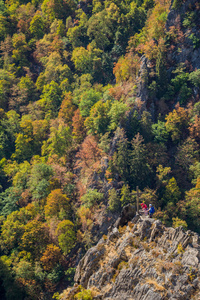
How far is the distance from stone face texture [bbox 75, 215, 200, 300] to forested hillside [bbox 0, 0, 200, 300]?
3480 centimetres

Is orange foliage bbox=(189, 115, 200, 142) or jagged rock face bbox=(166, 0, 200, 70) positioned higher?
jagged rock face bbox=(166, 0, 200, 70)

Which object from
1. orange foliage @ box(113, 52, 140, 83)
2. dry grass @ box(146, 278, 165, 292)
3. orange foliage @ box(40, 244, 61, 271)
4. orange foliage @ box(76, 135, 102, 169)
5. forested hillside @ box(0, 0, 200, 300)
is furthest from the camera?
orange foliage @ box(113, 52, 140, 83)

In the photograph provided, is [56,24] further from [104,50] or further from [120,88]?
[120,88]

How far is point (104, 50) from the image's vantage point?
103500mm

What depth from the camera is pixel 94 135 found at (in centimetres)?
8100

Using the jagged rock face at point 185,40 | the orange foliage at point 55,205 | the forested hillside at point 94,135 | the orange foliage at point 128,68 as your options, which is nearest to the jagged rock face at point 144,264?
the forested hillside at point 94,135

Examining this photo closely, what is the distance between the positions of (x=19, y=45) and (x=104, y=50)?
31061mm

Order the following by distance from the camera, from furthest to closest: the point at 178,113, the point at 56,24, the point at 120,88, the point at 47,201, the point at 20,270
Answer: the point at 56,24 → the point at 120,88 → the point at 178,113 → the point at 47,201 → the point at 20,270

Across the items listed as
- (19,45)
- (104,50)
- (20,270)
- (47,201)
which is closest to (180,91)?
(104,50)

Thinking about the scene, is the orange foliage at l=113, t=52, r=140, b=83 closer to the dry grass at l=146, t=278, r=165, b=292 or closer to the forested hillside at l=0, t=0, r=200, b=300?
the forested hillside at l=0, t=0, r=200, b=300

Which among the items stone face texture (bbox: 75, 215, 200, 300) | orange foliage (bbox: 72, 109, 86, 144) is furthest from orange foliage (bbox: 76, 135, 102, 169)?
stone face texture (bbox: 75, 215, 200, 300)

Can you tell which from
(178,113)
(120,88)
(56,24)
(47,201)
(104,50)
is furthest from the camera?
(56,24)

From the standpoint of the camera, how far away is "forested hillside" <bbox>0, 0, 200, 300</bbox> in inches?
2714

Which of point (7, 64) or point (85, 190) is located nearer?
point (85, 190)
